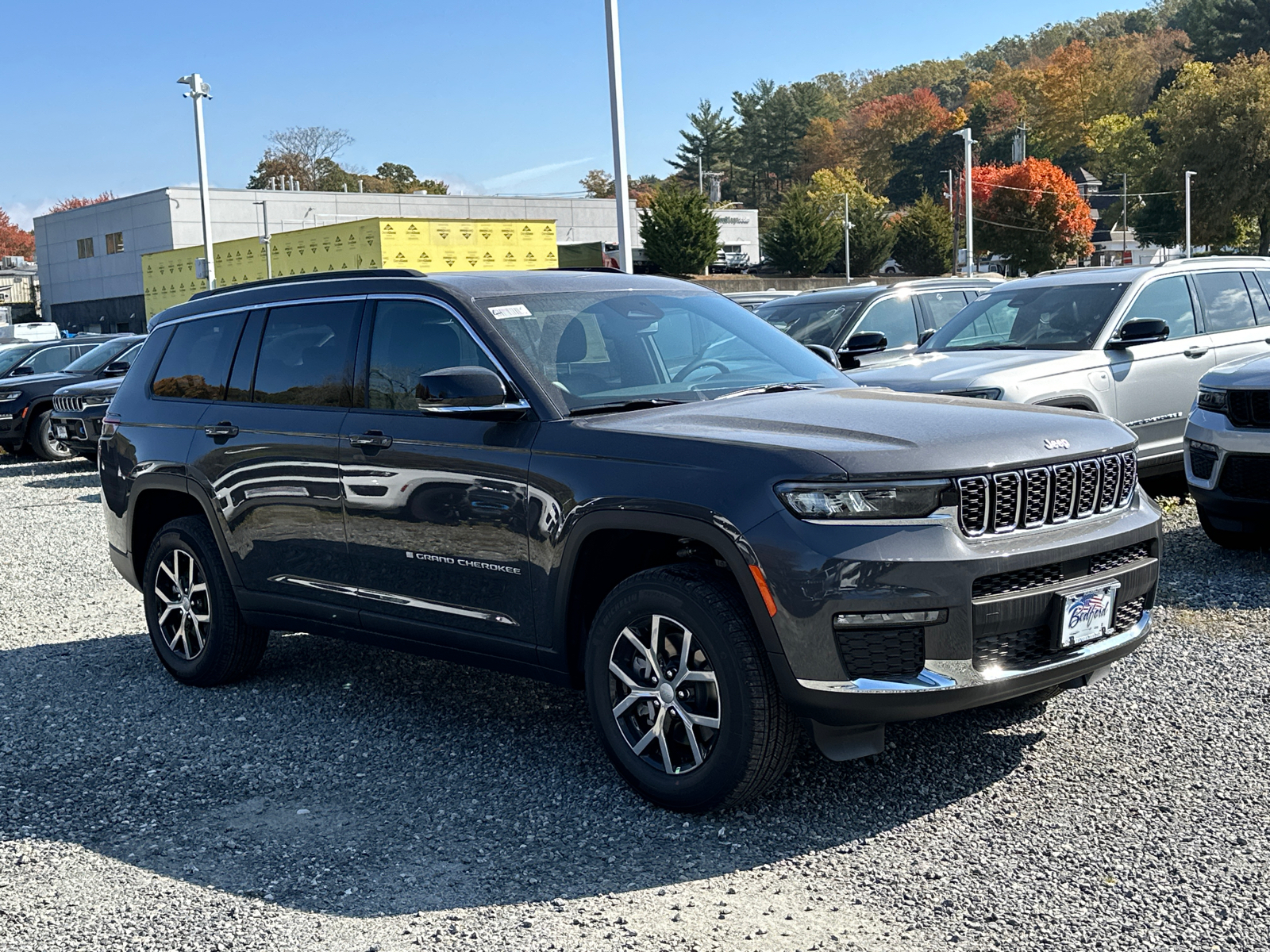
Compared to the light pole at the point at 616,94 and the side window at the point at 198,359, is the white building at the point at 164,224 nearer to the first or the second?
the light pole at the point at 616,94

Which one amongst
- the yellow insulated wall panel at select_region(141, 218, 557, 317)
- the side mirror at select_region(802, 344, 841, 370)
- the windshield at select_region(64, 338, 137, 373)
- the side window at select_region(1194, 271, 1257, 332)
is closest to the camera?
the side mirror at select_region(802, 344, 841, 370)

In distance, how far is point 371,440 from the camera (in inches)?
205

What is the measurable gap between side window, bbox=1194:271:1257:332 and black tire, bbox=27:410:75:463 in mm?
15220

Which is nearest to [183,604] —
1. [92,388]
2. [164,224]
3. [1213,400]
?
[1213,400]

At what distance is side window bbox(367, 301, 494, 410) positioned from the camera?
5078mm

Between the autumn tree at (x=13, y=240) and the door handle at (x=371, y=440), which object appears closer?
the door handle at (x=371, y=440)

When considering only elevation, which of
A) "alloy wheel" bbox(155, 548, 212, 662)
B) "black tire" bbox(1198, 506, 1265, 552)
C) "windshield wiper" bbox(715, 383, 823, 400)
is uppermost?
"windshield wiper" bbox(715, 383, 823, 400)

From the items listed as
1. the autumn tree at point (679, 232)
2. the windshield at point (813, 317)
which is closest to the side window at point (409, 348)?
the windshield at point (813, 317)

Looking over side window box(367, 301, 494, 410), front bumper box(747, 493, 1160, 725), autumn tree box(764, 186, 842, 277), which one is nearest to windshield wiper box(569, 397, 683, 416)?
side window box(367, 301, 494, 410)

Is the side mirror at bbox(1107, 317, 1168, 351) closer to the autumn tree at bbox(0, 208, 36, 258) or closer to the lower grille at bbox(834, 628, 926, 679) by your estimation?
the lower grille at bbox(834, 628, 926, 679)

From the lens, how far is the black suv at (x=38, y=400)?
1873 centimetres

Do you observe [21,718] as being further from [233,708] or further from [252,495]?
[252,495]

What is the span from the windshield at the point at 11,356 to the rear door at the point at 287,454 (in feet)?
53.7

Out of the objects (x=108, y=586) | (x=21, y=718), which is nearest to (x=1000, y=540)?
(x=21, y=718)
